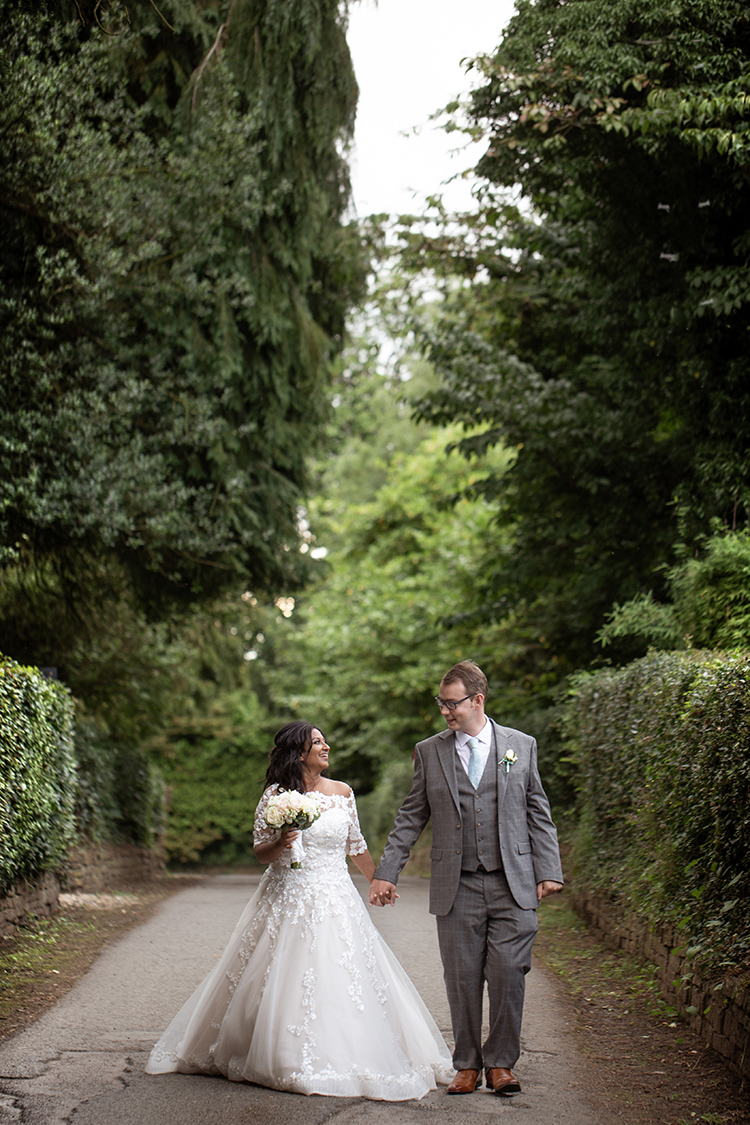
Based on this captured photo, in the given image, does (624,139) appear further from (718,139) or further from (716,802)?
(716,802)

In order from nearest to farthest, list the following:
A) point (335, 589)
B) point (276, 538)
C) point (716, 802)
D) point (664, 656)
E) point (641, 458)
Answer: point (716, 802)
point (664, 656)
point (641, 458)
point (276, 538)
point (335, 589)

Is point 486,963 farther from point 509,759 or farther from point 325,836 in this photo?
point 325,836

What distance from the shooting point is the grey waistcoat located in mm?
5289

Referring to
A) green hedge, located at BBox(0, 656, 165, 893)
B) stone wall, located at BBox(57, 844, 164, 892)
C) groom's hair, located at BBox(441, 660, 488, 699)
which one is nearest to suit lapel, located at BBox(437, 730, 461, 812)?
groom's hair, located at BBox(441, 660, 488, 699)

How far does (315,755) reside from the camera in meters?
5.92

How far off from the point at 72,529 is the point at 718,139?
797 centimetres

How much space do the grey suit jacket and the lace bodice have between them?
38 cm

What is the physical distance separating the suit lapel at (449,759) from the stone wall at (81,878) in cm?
524

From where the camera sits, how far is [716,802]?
627 cm

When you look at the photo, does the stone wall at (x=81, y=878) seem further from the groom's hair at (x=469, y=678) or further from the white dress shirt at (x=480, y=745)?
the groom's hair at (x=469, y=678)

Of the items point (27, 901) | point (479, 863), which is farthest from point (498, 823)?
point (27, 901)

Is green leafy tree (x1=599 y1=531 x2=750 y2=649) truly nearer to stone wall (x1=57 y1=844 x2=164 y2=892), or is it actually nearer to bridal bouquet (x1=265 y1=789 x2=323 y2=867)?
bridal bouquet (x1=265 y1=789 x2=323 y2=867)

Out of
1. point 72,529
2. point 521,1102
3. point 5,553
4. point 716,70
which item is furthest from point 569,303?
point 521,1102

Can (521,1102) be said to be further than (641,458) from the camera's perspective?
No
